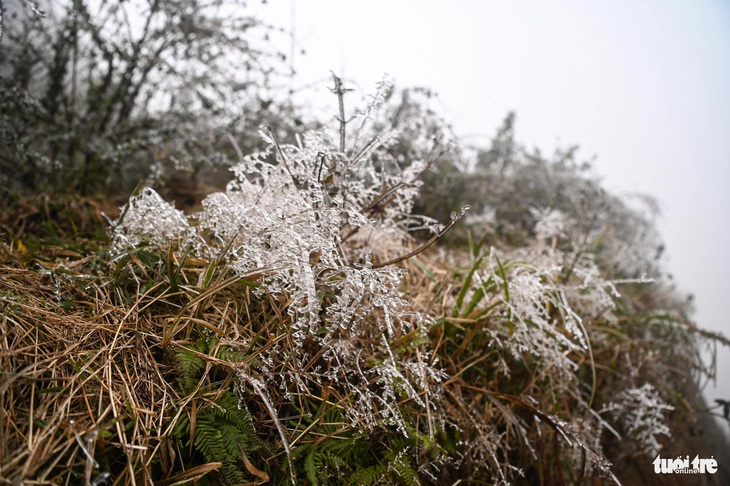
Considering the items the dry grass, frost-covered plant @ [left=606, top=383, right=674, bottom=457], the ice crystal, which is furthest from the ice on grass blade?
frost-covered plant @ [left=606, top=383, right=674, bottom=457]

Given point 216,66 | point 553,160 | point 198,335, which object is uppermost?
point 553,160

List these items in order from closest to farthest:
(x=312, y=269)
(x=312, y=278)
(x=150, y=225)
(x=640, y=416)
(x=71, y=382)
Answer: (x=71, y=382) < (x=312, y=278) < (x=312, y=269) < (x=150, y=225) < (x=640, y=416)

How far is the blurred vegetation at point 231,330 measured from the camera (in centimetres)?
96

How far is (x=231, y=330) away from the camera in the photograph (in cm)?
121

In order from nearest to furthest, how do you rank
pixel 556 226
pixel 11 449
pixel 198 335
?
pixel 11 449
pixel 198 335
pixel 556 226

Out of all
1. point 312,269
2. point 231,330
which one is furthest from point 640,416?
point 231,330

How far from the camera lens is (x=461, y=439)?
1.39m

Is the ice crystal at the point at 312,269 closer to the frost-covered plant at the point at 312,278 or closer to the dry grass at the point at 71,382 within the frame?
the frost-covered plant at the point at 312,278

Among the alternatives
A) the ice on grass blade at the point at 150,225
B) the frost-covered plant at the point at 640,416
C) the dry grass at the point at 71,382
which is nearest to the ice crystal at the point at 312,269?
the ice on grass blade at the point at 150,225

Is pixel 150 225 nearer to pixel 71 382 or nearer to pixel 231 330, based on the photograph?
pixel 231 330

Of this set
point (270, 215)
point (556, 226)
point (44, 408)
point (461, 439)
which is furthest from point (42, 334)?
point (556, 226)

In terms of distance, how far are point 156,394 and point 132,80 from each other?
2125 mm

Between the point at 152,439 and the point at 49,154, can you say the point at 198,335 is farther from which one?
the point at 49,154

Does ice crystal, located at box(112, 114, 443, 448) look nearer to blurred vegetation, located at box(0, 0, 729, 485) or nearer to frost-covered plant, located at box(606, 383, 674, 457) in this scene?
blurred vegetation, located at box(0, 0, 729, 485)
